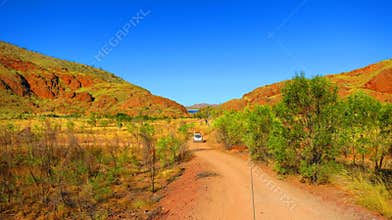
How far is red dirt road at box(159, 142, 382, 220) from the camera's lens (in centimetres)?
789

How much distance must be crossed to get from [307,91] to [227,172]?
6.20 meters

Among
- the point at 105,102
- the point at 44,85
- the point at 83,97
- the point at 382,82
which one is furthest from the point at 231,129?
the point at 44,85

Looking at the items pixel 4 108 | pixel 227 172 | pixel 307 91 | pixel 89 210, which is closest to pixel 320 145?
pixel 307 91

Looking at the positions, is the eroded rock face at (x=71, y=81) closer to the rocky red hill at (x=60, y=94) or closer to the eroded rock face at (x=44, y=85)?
the rocky red hill at (x=60, y=94)

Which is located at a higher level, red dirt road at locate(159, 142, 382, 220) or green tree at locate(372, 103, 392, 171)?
green tree at locate(372, 103, 392, 171)

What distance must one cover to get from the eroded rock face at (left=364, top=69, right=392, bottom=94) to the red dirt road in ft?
196

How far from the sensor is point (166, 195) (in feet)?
37.0

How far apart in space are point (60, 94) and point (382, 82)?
96.1 meters

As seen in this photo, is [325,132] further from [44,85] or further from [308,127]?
[44,85]

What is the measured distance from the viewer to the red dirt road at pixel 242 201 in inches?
311

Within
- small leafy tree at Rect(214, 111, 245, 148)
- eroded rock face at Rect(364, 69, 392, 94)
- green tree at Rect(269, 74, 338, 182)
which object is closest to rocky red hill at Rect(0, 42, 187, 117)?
small leafy tree at Rect(214, 111, 245, 148)

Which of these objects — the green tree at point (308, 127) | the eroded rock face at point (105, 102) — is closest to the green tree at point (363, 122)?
the green tree at point (308, 127)

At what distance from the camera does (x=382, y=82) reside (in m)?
58.9

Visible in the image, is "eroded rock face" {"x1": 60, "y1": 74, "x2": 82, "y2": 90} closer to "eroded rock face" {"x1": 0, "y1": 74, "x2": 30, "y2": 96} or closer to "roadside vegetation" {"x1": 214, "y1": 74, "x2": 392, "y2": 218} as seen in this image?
"eroded rock face" {"x1": 0, "y1": 74, "x2": 30, "y2": 96}
